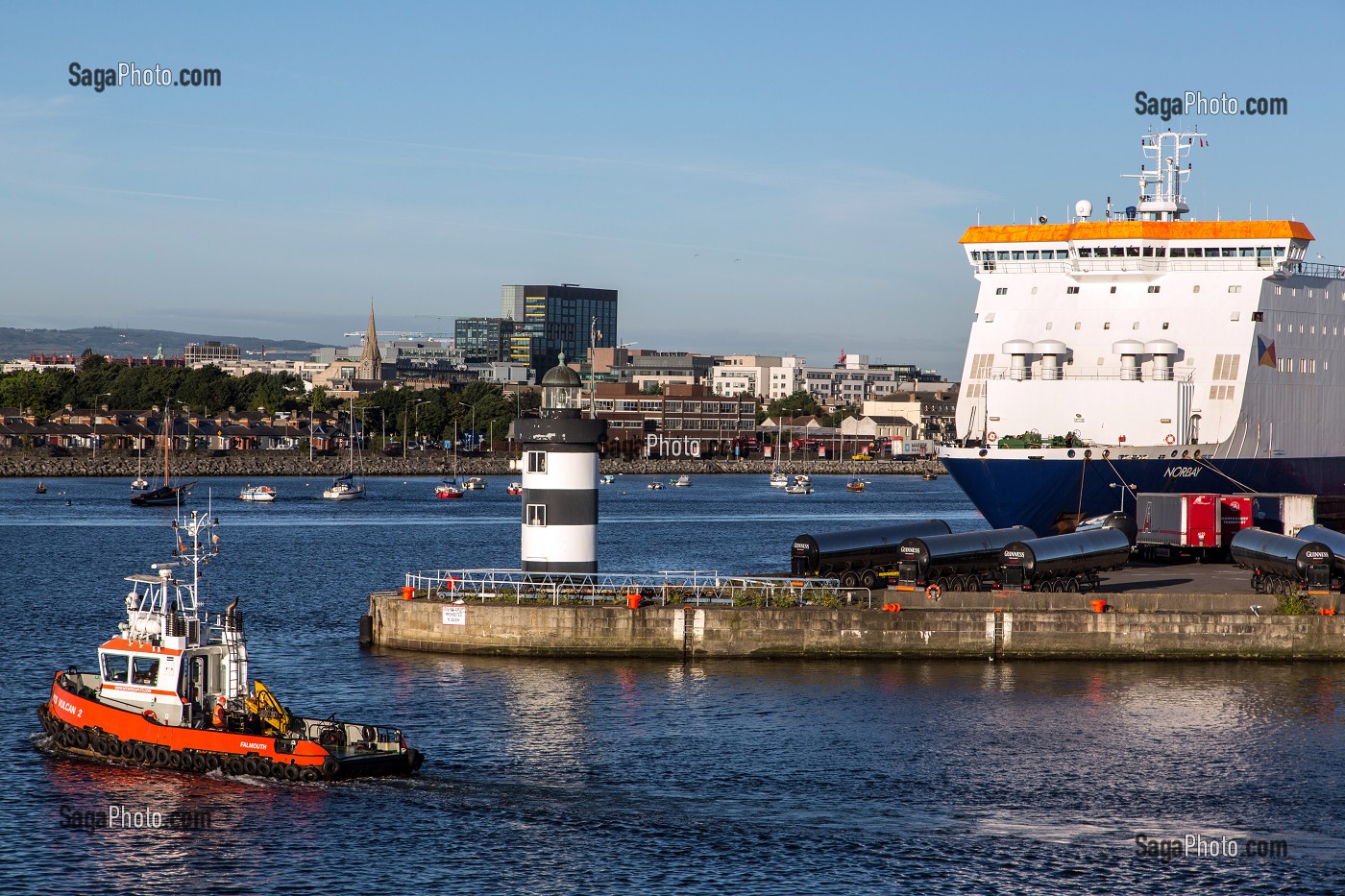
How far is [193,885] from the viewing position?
3069 cm

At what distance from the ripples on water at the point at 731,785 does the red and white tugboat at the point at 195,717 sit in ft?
1.75

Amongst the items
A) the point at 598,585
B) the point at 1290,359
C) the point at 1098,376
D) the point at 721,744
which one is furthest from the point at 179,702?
the point at 1290,359

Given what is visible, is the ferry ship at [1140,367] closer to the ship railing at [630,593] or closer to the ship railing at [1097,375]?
the ship railing at [1097,375]

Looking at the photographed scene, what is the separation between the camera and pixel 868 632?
51000 millimetres

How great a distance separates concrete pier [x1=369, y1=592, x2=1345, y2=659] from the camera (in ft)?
167

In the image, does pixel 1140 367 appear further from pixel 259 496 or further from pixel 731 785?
pixel 259 496

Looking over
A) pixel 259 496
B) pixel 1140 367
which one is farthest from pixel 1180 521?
pixel 259 496

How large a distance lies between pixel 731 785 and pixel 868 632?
49.9 feet

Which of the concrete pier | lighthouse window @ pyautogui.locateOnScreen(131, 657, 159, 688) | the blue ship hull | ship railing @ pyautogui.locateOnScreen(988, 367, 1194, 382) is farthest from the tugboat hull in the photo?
→ ship railing @ pyautogui.locateOnScreen(988, 367, 1194, 382)

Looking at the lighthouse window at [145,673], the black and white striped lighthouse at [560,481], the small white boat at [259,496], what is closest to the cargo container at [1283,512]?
the black and white striped lighthouse at [560,481]

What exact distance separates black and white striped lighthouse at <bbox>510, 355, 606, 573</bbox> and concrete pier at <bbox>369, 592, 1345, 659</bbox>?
210 cm

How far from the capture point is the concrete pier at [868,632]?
5075 centimetres

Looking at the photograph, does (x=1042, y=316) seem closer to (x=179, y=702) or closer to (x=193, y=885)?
(x=179, y=702)

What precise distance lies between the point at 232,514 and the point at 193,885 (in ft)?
384
